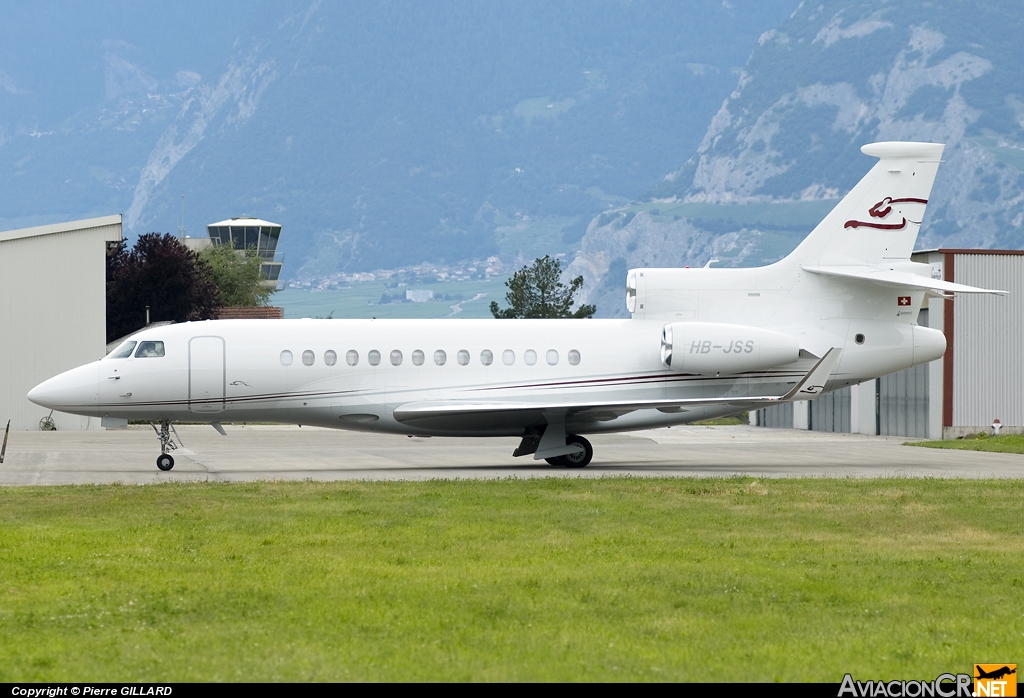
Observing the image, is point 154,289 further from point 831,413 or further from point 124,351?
point 124,351

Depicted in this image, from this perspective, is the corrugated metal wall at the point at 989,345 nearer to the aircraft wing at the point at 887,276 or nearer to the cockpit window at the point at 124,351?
the aircraft wing at the point at 887,276

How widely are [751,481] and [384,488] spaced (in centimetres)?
617

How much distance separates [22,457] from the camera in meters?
28.6

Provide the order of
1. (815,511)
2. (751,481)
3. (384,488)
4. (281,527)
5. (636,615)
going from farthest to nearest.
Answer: (751,481) < (384,488) < (815,511) < (281,527) < (636,615)

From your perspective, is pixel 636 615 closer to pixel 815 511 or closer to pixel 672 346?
pixel 815 511

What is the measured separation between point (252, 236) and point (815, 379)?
10785 centimetres

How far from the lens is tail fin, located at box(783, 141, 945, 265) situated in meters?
26.2

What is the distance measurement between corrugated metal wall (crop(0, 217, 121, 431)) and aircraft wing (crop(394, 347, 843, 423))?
23651mm

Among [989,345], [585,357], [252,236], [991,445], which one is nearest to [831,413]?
[989,345]

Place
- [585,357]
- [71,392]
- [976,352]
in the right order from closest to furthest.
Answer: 1. [71,392]
2. [585,357]
3. [976,352]

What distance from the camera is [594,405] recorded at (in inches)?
990

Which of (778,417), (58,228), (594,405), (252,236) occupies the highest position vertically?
(252,236)

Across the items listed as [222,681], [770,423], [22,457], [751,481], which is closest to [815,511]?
[751,481]

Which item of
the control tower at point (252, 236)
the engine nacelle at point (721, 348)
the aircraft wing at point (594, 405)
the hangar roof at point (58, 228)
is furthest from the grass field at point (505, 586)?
the control tower at point (252, 236)
